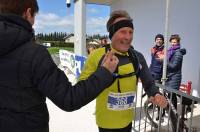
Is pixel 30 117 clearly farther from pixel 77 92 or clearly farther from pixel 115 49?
pixel 115 49

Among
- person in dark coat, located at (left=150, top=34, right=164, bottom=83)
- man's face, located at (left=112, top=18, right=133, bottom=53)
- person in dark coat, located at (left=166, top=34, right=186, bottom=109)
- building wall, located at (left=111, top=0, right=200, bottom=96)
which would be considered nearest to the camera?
man's face, located at (left=112, top=18, right=133, bottom=53)

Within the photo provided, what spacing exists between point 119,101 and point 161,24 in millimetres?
9510

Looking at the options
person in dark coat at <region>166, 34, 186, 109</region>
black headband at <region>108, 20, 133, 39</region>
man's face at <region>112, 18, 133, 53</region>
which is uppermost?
black headband at <region>108, 20, 133, 39</region>

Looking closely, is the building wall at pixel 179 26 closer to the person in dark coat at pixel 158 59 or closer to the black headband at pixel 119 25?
the person in dark coat at pixel 158 59

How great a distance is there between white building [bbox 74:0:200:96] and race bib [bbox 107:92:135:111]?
4.15 m

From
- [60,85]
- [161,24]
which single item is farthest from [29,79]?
[161,24]

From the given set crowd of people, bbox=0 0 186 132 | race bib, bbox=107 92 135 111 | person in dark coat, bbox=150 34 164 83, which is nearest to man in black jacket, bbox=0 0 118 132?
crowd of people, bbox=0 0 186 132

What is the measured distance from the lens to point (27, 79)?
1.81 metres

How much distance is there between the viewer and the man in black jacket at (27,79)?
5.81 ft

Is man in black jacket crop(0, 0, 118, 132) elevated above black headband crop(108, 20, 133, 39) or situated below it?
below

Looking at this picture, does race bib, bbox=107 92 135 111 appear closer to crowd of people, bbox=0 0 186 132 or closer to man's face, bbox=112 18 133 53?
man's face, bbox=112 18 133 53

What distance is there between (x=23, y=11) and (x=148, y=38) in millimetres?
11557

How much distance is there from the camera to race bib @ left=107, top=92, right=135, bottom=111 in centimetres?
282

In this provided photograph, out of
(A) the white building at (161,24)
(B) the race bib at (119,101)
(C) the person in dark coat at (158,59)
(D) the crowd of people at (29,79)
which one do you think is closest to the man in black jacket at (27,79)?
(D) the crowd of people at (29,79)
